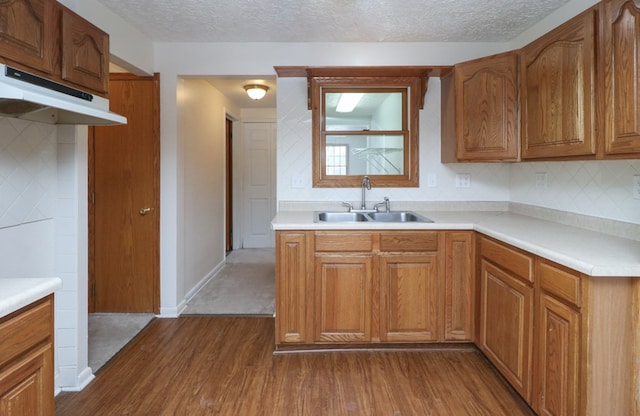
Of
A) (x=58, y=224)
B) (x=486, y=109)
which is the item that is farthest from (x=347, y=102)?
(x=58, y=224)

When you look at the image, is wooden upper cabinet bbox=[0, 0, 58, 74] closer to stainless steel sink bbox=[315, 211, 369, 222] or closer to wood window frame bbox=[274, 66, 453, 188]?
wood window frame bbox=[274, 66, 453, 188]

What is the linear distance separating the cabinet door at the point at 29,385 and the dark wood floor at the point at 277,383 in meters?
0.82

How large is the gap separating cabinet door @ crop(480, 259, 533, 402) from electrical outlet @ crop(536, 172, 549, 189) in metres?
0.80

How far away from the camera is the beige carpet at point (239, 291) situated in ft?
11.4

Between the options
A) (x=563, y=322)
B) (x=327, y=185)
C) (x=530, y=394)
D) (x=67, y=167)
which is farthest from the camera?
(x=327, y=185)

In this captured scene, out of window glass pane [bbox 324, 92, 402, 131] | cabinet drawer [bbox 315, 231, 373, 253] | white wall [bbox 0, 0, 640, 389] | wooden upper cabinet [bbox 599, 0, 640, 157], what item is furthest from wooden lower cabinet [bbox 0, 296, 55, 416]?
window glass pane [bbox 324, 92, 402, 131]

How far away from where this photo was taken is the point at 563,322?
1615 millimetres

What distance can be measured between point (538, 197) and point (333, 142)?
5.24 feet

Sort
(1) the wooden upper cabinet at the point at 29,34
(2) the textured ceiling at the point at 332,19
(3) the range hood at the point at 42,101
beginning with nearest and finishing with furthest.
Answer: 1. (3) the range hood at the point at 42,101
2. (1) the wooden upper cabinet at the point at 29,34
3. (2) the textured ceiling at the point at 332,19

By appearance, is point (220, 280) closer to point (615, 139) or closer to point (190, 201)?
point (190, 201)

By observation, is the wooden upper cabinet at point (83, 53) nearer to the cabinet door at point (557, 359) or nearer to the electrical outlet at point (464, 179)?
the cabinet door at point (557, 359)

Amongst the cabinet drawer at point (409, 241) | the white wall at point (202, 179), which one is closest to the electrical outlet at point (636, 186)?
the cabinet drawer at point (409, 241)

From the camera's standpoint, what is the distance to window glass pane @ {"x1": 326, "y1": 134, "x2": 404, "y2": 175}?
10.5 ft

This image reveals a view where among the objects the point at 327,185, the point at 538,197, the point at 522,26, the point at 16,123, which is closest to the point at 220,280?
the point at 327,185
